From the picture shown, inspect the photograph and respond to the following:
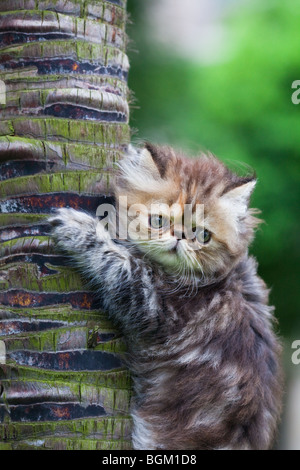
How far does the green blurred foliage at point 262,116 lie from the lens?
A: 25.3ft

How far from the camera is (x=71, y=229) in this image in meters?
3.75

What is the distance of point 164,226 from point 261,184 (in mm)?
3637

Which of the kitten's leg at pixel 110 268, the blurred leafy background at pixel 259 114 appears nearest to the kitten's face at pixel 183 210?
the kitten's leg at pixel 110 268

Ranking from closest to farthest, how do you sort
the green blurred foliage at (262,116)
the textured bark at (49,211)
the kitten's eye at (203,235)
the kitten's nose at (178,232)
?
the textured bark at (49,211) → the kitten's nose at (178,232) → the kitten's eye at (203,235) → the green blurred foliage at (262,116)

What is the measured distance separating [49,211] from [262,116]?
475cm

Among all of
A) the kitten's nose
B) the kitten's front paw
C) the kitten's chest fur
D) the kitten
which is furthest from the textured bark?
the kitten's nose

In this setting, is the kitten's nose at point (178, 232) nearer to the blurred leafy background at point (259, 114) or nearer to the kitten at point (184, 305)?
the kitten at point (184, 305)

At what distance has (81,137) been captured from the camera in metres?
3.74

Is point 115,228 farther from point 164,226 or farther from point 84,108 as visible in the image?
point 84,108

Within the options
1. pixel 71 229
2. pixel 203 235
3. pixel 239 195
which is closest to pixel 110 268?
pixel 71 229

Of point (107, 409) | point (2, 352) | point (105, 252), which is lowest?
point (107, 409)

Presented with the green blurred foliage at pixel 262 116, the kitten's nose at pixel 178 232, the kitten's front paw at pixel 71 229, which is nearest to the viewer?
the kitten's front paw at pixel 71 229

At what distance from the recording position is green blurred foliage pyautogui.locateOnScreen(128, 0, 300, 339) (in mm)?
7711
